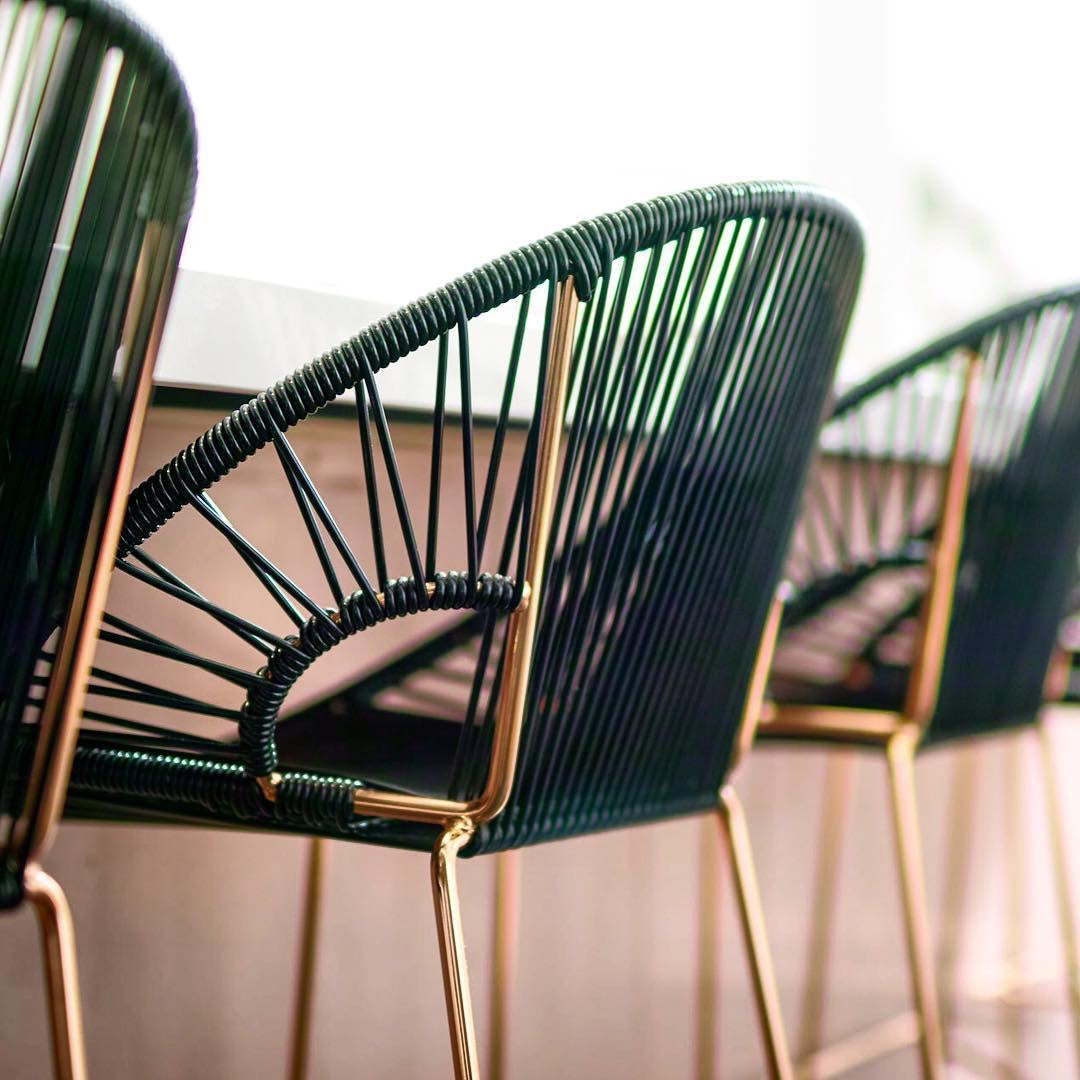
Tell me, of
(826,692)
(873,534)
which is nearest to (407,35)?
(873,534)

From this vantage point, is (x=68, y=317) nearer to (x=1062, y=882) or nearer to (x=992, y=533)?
(x=992, y=533)

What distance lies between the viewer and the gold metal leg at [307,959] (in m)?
1.13

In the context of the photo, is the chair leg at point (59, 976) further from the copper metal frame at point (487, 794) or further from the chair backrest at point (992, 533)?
the chair backrest at point (992, 533)

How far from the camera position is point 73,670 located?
0.59 metres

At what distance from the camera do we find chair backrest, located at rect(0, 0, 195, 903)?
526mm

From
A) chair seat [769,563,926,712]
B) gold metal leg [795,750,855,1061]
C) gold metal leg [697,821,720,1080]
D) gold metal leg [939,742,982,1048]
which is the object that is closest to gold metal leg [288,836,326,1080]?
chair seat [769,563,926,712]

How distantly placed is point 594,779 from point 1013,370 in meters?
0.59

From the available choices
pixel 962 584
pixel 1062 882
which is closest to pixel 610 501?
pixel 962 584

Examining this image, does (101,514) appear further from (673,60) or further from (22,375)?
(673,60)

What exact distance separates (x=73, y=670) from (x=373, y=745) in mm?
329

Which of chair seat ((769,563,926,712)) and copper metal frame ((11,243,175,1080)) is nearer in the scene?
copper metal frame ((11,243,175,1080))

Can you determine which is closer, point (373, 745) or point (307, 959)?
point (373, 745)

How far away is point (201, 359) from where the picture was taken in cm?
82

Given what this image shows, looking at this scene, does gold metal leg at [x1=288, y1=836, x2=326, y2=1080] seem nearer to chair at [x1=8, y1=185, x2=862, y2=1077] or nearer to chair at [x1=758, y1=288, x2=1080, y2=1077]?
chair at [x1=8, y1=185, x2=862, y2=1077]
